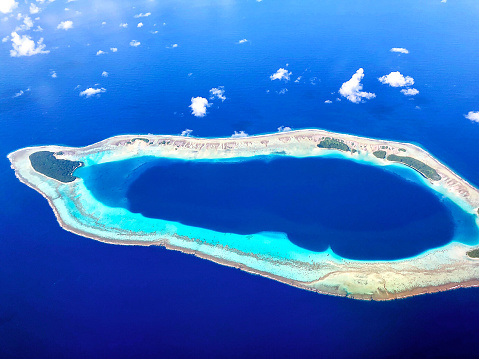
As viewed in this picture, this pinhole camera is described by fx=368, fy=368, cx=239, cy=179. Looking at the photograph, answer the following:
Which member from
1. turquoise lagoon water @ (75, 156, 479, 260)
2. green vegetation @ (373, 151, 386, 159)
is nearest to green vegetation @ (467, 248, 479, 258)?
turquoise lagoon water @ (75, 156, 479, 260)

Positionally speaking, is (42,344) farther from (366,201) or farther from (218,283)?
(366,201)

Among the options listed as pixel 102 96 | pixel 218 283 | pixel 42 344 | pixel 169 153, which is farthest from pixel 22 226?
pixel 102 96

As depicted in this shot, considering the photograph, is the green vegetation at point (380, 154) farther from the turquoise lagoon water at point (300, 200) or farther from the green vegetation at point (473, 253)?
the green vegetation at point (473, 253)

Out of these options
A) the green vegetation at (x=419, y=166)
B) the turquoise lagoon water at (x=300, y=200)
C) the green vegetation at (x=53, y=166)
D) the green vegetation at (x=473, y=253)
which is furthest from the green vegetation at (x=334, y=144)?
the green vegetation at (x=53, y=166)

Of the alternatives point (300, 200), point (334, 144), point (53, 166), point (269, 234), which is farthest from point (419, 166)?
point (53, 166)

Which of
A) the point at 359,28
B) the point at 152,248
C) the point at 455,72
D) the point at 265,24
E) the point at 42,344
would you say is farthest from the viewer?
the point at 265,24
